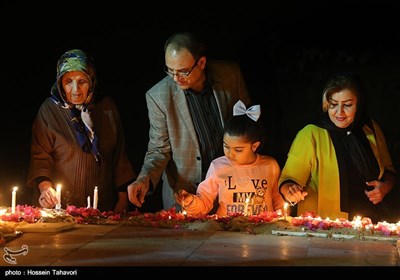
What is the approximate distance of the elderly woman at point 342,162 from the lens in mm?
8148

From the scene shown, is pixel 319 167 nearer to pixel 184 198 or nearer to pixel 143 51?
pixel 184 198

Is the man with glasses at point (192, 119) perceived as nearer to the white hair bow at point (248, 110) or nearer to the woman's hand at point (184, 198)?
the white hair bow at point (248, 110)

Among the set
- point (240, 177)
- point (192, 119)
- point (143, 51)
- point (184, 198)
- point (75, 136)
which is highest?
point (143, 51)

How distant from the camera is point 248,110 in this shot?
8.24 metres

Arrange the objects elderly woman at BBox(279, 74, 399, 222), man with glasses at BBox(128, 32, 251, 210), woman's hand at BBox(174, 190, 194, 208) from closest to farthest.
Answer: woman's hand at BBox(174, 190, 194, 208) → elderly woman at BBox(279, 74, 399, 222) → man with glasses at BBox(128, 32, 251, 210)

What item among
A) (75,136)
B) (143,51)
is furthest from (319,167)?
(143,51)

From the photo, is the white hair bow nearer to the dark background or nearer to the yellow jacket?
the yellow jacket

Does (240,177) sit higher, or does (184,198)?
(240,177)

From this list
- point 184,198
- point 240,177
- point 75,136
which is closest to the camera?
point 184,198

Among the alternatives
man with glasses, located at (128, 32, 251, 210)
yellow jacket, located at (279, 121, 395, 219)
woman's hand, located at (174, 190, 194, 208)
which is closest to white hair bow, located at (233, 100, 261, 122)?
man with glasses, located at (128, 32, 251, 210)

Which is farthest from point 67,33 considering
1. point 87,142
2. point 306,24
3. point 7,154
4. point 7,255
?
point 7,255

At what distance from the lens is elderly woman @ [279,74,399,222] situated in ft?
26.7

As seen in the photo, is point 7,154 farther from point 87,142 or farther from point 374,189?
point 374,189

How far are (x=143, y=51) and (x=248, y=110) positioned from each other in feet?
9.31
